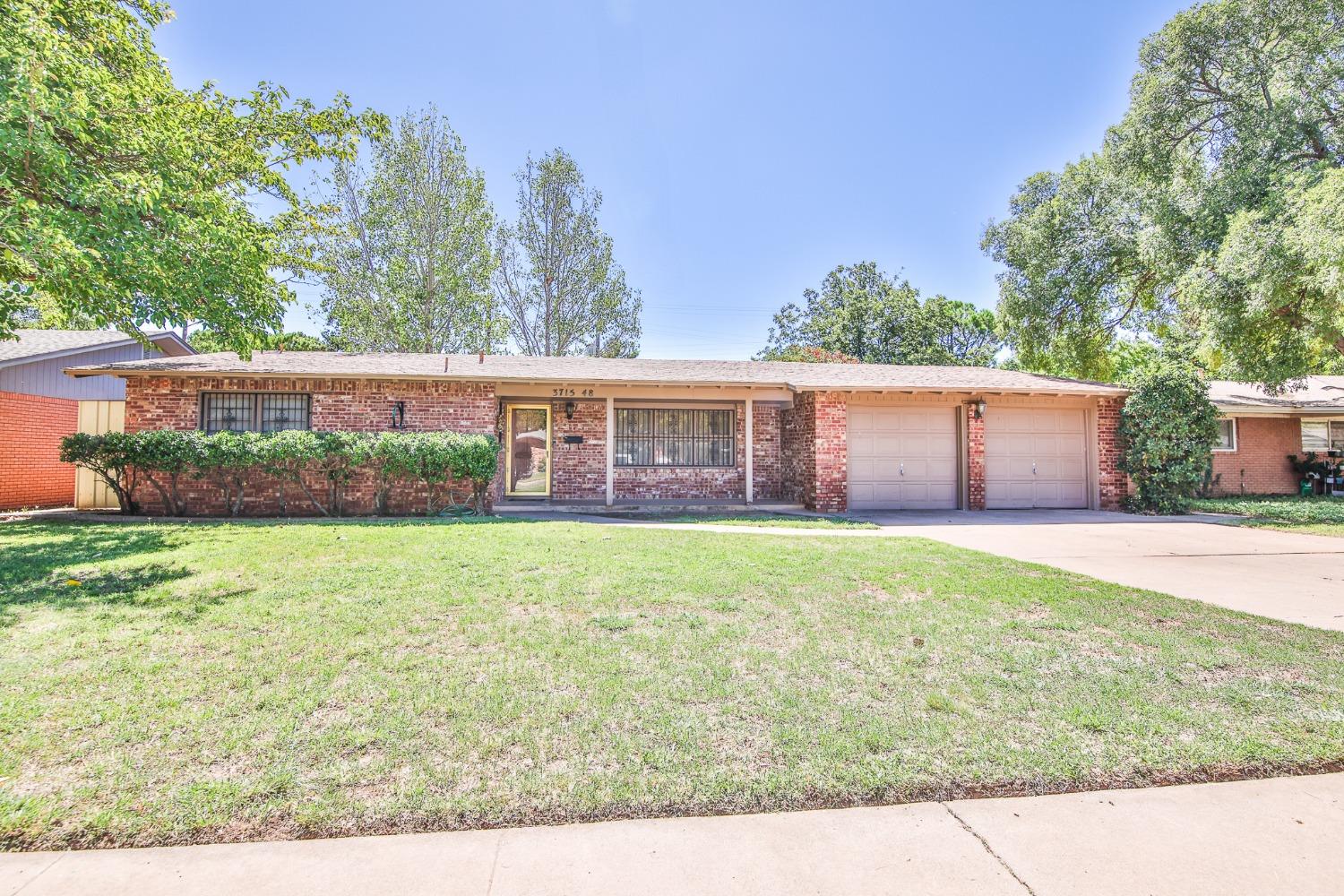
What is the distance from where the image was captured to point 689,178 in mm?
18594

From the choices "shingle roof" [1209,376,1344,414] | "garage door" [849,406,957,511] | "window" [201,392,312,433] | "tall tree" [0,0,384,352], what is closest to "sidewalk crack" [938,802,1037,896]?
"tall tree" [0,0,384,352]

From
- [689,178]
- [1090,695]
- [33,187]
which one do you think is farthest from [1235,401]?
[33,187]

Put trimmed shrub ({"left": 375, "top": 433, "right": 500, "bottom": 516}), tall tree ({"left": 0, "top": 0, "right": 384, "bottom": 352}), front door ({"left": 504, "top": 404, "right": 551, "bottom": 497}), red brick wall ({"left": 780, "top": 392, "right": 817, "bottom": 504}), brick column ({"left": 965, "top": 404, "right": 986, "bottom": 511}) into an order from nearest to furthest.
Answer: tall tree ({"left": 0, "top": 0, "right": 384, "bottom": 352})
trimmed shrub ({"left": 375, "top": 433, "right": 500, "bottom": 516})
red brick wall ({"left": 780, "top": 392, "right": 817, "bottom": 504})
brick column ({"left": 965, "top": 404, "right": 986, "bottom": 511})
front door ({"left": 504, "top": 404, "right": 551, "bottom": 497})

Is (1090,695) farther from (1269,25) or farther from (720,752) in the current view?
(1269,25)

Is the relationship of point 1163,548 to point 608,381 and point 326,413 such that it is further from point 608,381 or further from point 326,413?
point 326,413

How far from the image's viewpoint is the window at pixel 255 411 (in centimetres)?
1118

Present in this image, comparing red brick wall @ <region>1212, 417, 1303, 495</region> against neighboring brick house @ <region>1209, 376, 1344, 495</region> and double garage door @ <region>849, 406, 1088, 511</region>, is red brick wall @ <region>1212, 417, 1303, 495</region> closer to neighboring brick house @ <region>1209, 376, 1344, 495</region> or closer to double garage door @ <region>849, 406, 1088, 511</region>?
neighboring brick house @ <region>1209, 376, 1344, 495</region>

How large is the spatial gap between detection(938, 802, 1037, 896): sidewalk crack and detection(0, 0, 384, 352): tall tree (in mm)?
8088

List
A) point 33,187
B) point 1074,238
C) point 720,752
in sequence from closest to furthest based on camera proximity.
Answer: point 720,752 → point 33,187 → point 1074,238

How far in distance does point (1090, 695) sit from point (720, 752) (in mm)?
2001

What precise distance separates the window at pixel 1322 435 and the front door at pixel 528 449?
19.7 m

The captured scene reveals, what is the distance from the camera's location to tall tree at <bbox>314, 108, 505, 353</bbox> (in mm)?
20297

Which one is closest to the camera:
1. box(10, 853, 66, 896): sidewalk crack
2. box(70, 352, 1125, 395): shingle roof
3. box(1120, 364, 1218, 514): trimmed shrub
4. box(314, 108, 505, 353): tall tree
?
box(10, 853, 66, 896): sidewalk crack

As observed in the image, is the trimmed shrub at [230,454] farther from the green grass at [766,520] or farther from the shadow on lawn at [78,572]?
the green grass at [766,520]
